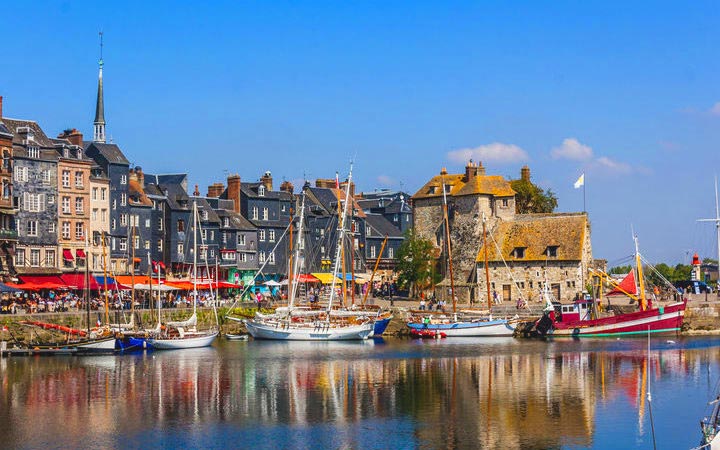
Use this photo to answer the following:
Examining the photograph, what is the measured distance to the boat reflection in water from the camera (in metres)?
43.1

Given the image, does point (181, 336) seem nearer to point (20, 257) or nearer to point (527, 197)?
point (20, 257)

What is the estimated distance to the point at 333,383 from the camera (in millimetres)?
57219

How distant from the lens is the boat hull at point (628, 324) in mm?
83812

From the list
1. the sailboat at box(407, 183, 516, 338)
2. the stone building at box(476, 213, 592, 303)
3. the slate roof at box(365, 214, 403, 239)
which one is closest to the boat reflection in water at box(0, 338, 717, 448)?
the sailboat at box(407, 183, 516, 338)

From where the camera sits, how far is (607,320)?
84250 millimetres

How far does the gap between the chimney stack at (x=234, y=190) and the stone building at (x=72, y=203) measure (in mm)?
18574

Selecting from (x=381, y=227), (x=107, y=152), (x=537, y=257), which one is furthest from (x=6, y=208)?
(x=381, y=227)

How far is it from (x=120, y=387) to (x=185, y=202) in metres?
49.0

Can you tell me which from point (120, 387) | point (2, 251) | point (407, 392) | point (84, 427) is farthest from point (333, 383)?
point (2, 251)

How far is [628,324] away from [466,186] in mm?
22296

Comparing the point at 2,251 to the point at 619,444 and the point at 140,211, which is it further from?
the point at 619,444

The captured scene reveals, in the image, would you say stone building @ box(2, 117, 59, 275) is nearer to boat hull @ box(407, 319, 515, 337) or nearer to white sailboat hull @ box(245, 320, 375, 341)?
white sailboat hull @ box(245, 320, 375, 341)

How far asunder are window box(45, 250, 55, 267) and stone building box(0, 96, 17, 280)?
16.7 feet

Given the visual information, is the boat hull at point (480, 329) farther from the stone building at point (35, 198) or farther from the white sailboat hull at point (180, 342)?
the stone building at point (35, 198)
